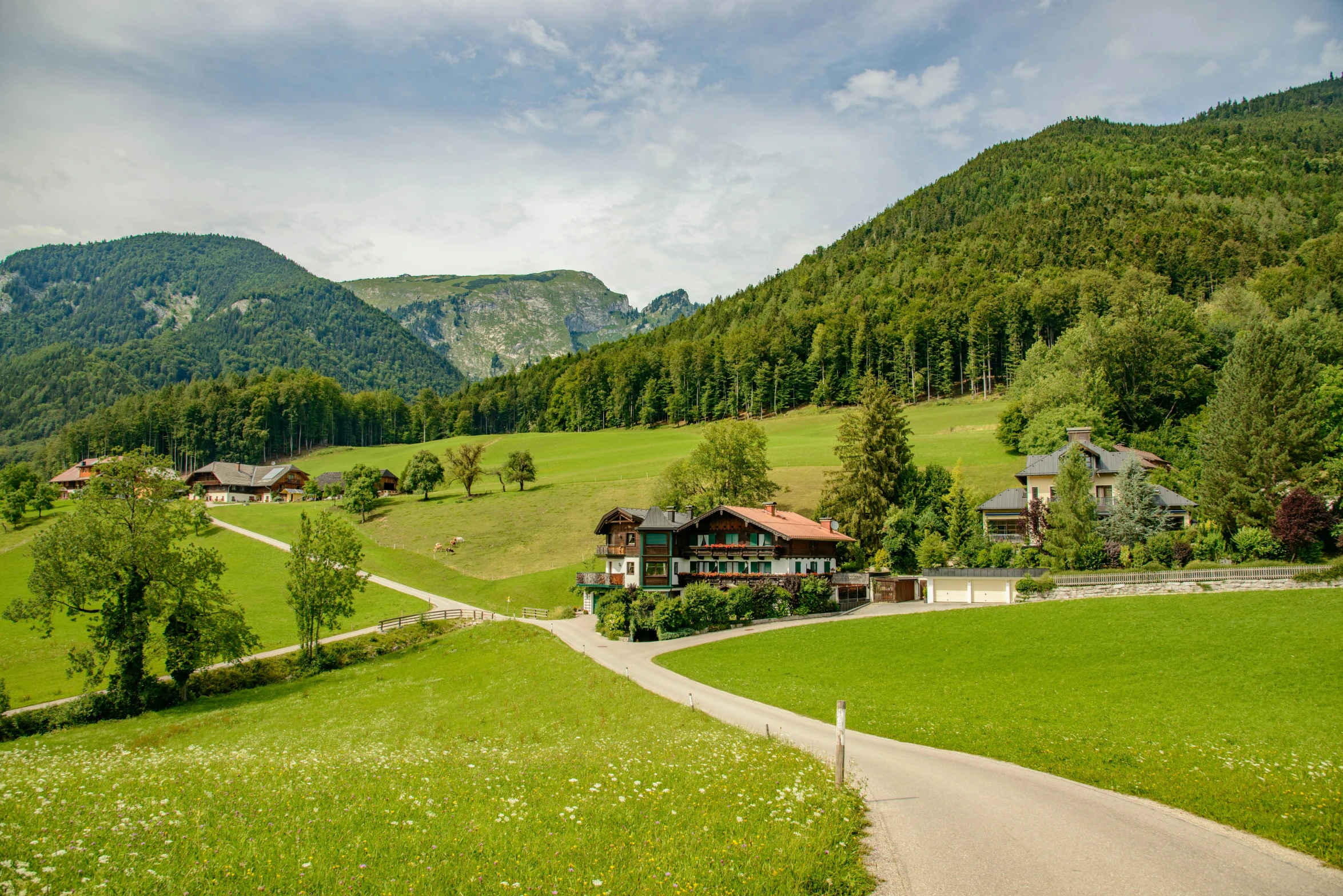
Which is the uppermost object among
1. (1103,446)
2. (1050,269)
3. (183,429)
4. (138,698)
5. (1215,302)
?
(1050,269)

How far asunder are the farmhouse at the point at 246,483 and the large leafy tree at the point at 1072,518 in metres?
117

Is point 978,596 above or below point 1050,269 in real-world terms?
below

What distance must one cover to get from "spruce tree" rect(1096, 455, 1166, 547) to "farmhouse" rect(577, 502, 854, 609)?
848 inches

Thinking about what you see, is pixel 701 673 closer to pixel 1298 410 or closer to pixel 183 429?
pixel 1298 410

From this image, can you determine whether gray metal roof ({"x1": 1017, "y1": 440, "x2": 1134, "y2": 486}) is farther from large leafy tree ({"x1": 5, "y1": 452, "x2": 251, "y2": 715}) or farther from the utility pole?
large leafy tree ({"x1": 5, "y1": 452, "x2": 251, "y2": 715})

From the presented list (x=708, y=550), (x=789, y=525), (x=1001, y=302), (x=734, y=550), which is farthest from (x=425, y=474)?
(x=1001, y=302)

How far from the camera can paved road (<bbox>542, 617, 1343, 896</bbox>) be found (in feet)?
27.7

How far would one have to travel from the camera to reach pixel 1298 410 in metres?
47.1

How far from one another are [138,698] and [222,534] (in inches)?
2240

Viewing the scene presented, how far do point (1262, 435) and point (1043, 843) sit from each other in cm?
5182

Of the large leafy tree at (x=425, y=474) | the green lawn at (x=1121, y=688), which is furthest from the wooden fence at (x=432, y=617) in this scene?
the large leafy tree at (x=425, y=474)

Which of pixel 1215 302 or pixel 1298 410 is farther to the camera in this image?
pixel 1215 302

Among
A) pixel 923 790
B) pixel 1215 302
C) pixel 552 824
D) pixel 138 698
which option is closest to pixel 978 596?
pixel 923 790

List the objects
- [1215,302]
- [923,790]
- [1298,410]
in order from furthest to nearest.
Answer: [1215,302], [1298,410], [923,790]
